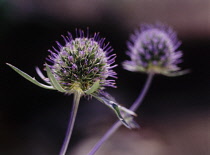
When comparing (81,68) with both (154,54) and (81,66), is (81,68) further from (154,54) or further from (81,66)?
(154,54)

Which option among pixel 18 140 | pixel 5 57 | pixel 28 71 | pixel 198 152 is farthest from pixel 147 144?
pixel 5 57

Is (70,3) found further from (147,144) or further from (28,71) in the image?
(147,144)

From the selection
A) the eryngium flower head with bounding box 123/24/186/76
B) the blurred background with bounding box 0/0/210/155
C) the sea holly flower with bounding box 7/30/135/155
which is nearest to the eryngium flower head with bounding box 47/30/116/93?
the sea holly flower with bounding box 7/30/135/155

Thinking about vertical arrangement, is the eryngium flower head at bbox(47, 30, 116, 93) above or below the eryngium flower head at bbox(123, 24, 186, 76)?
above

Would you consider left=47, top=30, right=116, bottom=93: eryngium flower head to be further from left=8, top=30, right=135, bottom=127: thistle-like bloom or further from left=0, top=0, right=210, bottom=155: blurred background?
left=0, top=0, right=210, bottom=155: blurred background

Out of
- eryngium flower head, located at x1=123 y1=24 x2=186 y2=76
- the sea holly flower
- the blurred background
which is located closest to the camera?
the sea holly flower

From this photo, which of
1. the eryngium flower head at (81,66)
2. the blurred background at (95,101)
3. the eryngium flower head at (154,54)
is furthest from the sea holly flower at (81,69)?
the blurred background at (95,101)
